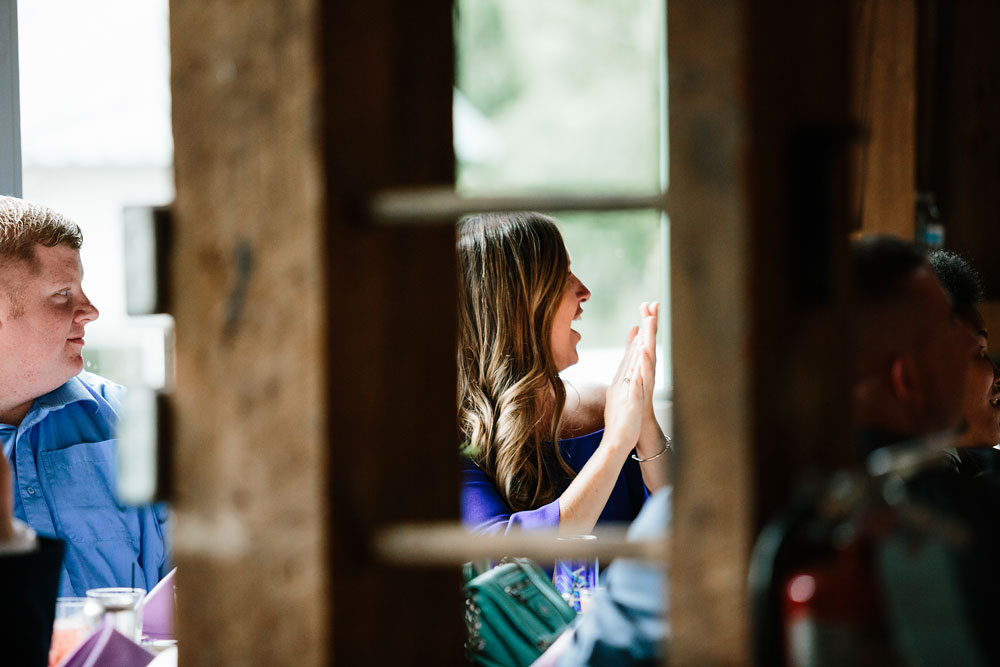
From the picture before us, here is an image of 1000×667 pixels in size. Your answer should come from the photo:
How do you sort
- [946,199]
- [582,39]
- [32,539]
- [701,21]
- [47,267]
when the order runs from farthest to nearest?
[582,39], [946,199], [47,267], [32,539], [701,21]

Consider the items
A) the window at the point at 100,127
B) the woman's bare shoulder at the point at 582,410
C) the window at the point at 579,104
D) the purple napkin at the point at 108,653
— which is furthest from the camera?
the window at the point at 579,104

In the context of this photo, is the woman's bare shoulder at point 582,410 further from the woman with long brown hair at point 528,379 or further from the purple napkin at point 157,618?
the purple napkin at point 157,618

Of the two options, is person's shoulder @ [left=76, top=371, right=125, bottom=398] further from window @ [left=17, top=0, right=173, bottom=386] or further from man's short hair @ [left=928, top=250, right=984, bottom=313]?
man's short hair @ [left=928, top=250, right=984, bottom=313]

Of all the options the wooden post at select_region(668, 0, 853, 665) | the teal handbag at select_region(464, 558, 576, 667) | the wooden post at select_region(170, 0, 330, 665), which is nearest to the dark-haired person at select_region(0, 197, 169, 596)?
the teal handbag at select_region(464, 558, 576, 667)

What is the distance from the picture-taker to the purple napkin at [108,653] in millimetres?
1584

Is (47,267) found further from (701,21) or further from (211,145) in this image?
(701,21)

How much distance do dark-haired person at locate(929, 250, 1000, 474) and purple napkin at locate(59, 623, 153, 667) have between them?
1748 mm

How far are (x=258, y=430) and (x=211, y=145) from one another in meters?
0.25

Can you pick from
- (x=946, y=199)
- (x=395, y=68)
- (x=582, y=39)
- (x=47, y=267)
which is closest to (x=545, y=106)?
(x=582, y=39)

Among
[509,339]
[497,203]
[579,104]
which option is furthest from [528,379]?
[579,104]

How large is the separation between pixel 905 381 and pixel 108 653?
1236 mm

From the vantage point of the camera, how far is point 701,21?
77 centimetres

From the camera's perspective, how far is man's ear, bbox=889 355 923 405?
4.68 ft

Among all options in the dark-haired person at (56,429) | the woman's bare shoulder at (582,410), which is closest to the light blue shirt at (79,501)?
the dark-haired person at (56,429)
